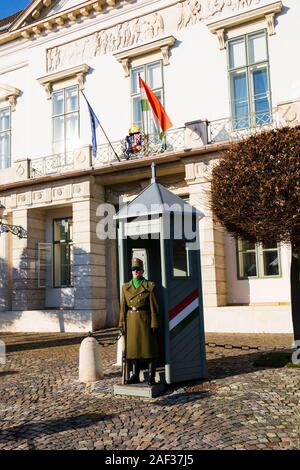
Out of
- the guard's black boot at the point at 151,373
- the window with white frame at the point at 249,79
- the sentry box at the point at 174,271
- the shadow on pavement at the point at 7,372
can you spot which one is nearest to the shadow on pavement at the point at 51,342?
the shadow on pavement at the point at 7,372

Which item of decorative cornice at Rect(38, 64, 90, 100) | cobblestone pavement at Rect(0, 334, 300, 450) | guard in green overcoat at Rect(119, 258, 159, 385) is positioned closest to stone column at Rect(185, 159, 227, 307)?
cobblestone pavement at Rect(0, 334, 300, 450)

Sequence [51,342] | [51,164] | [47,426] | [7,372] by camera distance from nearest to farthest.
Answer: [47,426] → [7,372] → [51,342] → [51,164]

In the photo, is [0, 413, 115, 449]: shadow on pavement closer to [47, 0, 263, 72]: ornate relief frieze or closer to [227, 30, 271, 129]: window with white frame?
[227, 30, 271, 129]: window with white frame

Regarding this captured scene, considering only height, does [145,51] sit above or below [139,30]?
below

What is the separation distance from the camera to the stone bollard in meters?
7.39

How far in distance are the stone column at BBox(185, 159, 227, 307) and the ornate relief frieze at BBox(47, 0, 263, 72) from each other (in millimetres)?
5491

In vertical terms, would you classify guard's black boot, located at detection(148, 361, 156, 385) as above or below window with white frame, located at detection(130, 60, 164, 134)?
below

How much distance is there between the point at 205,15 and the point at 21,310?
40.8 feet

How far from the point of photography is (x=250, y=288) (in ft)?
46.6

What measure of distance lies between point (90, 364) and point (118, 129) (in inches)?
442

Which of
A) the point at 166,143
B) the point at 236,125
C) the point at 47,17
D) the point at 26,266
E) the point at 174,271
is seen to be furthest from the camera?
the point at 47,17

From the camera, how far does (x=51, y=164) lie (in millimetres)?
17984

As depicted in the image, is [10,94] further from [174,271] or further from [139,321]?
[139,321]

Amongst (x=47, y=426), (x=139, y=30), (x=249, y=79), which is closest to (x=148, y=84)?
(x=139, y=30)
